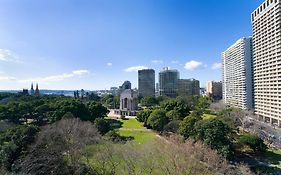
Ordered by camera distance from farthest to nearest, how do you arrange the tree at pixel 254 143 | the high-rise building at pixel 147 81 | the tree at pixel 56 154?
1. the high-rise building at pixel 147 81
2. the tree at pixel 254 143
3. the tree at pixel 56 154

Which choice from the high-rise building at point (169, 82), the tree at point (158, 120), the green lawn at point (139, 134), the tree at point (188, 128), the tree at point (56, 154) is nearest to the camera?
the tree at point (56, 154)

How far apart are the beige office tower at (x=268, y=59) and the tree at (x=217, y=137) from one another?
27.0 metres

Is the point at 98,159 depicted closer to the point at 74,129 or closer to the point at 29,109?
the point at 74,129

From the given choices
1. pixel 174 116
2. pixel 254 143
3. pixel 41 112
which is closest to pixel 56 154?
pixel 254 143

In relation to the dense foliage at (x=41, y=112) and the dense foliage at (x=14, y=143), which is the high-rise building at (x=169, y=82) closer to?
the dense foliage at (x=41, y=112)

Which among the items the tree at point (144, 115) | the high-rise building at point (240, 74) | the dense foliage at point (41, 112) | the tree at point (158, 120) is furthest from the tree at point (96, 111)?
the high-rise building at point (240, 74)

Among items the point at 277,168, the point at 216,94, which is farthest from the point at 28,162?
the point at 216,94

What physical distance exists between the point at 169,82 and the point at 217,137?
3272 inches

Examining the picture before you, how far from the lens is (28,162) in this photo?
16.9 metres

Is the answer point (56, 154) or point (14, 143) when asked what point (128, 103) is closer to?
point (14, 143)

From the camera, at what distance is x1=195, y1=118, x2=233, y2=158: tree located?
22.9m

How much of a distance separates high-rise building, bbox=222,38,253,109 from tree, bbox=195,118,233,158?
42776mm

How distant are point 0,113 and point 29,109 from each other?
202 inches

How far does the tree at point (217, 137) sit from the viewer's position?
22873 mm
